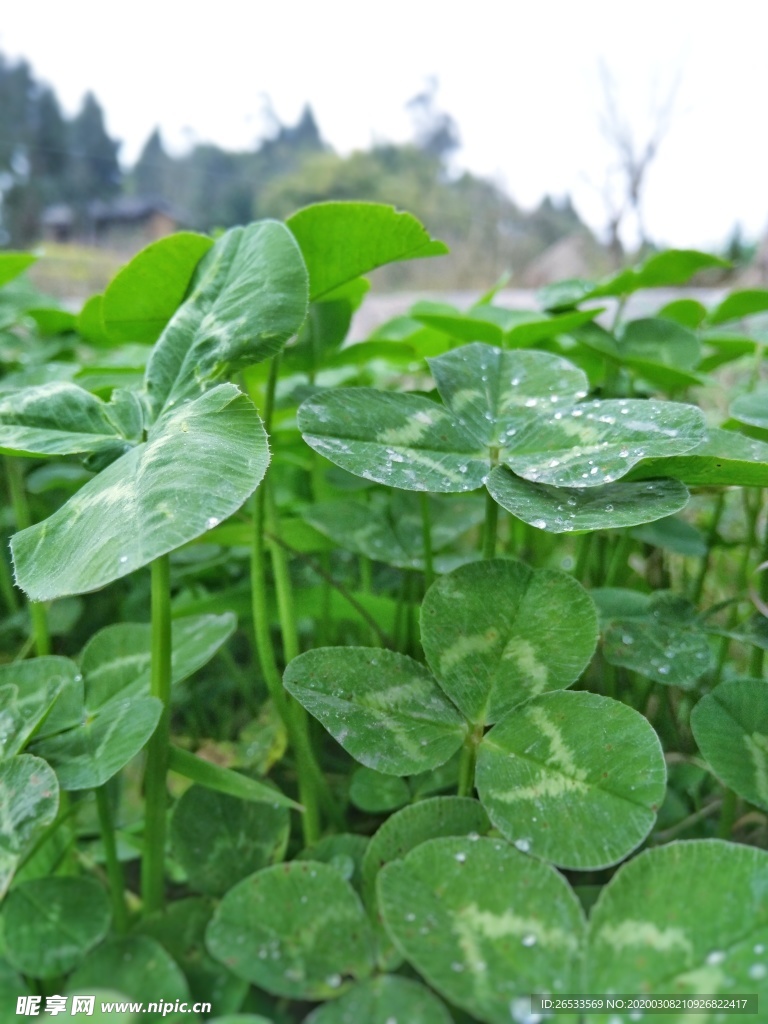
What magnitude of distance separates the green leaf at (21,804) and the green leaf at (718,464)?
357mm

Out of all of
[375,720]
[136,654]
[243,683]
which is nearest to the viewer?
[375,720]

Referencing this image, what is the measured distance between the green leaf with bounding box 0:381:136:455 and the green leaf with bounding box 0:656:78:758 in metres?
0.13

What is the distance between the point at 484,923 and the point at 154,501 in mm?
221

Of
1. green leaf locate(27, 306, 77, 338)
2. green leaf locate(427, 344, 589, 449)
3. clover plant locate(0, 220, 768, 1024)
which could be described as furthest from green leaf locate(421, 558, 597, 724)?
green leaf locate(27, 306, 77, 338)

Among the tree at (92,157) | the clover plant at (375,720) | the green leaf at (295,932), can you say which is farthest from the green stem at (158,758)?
the tree at (92,157)

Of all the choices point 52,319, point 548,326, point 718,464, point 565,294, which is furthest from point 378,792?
point 52,319

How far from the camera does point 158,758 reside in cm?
40

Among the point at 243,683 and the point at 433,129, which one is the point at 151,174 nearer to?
the point at 433,129

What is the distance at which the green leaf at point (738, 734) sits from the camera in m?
0.37

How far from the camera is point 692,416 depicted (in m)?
0.40

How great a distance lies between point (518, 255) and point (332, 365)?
361 inches

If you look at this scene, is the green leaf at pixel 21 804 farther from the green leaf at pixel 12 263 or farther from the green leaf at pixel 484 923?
the green leaf at pixel 12 263

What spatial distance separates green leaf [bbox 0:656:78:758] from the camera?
0.37m

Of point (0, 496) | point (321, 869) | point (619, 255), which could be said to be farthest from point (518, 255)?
point (321, 869)
